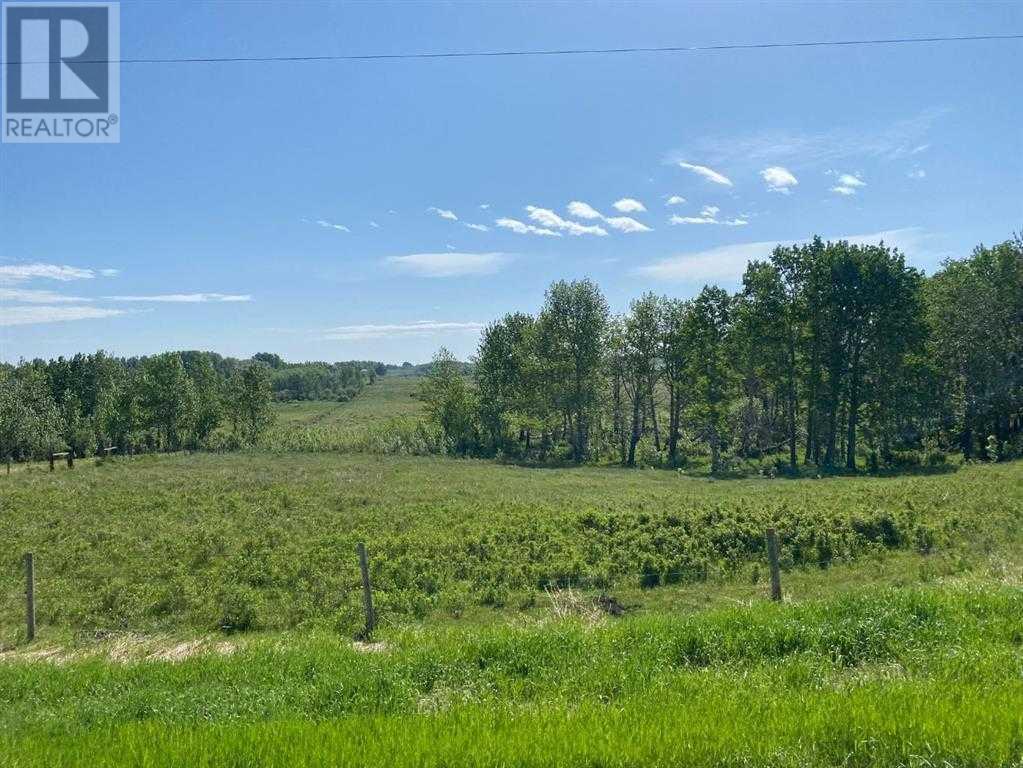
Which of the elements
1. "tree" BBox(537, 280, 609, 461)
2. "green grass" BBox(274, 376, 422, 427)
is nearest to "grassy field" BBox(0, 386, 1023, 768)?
"tree" BBox(537, 280, 609, 461)

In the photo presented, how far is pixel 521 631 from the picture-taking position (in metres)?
8.12

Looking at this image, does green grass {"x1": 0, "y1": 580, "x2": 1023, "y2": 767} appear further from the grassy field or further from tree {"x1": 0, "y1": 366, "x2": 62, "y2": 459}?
tree {"x1": 0, "y1": 366, "x2": 62, "y2": 459}

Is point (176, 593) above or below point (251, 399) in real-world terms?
below

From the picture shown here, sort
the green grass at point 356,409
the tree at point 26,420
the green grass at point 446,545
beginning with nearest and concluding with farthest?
the green grass at point 446,545
the tree at point 26,420
the green grass at point 356,409

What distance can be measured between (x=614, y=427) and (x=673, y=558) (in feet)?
142

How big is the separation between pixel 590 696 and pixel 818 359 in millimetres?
39454

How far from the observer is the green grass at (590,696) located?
164 inches

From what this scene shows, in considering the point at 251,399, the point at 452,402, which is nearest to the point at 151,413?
the point at 251,399

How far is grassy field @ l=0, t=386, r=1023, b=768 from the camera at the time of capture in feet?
14.5

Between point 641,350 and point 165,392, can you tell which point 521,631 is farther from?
point 165,392

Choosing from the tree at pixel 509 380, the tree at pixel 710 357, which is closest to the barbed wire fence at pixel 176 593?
the tree at pixel 710 357

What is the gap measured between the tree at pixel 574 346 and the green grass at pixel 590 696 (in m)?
42.2

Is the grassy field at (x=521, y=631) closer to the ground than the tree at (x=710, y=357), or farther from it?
closer to the ground

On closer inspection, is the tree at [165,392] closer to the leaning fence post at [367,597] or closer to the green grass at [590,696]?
the green grass at [590,696]
